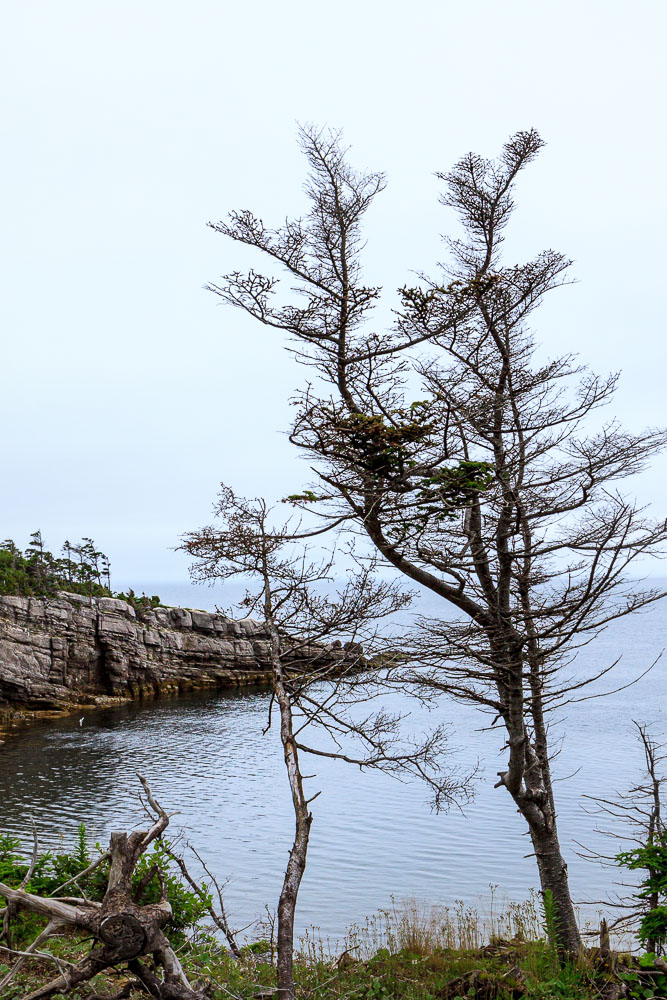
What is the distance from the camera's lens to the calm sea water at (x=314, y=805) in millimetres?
16766

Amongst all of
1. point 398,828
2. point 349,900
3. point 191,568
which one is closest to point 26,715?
point 398,828

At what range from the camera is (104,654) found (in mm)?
41594

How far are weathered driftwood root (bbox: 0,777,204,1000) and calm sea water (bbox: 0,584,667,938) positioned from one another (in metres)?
9.63

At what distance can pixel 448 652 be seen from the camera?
7984mm

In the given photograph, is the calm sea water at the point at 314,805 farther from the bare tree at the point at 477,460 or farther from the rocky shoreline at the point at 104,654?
the bare tree at the point at 477,460

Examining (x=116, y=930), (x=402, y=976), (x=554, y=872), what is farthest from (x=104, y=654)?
(x=116, y=930)

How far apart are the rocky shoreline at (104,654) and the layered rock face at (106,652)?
0.05m

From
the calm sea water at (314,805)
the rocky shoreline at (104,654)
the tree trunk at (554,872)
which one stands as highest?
the rocky shoreline at (104,654)

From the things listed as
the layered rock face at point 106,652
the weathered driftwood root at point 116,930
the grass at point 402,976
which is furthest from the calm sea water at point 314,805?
the weathered driftwood root at point 116,930

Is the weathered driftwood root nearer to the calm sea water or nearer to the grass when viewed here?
Answer: the grass

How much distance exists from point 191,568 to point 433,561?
8.15 ft

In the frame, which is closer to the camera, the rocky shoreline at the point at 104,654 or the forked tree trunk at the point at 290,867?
the forked tree trunk at the point at 290,867

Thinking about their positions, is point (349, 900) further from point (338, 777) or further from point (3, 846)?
point (338, 777)

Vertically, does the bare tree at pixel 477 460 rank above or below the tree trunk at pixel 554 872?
above
